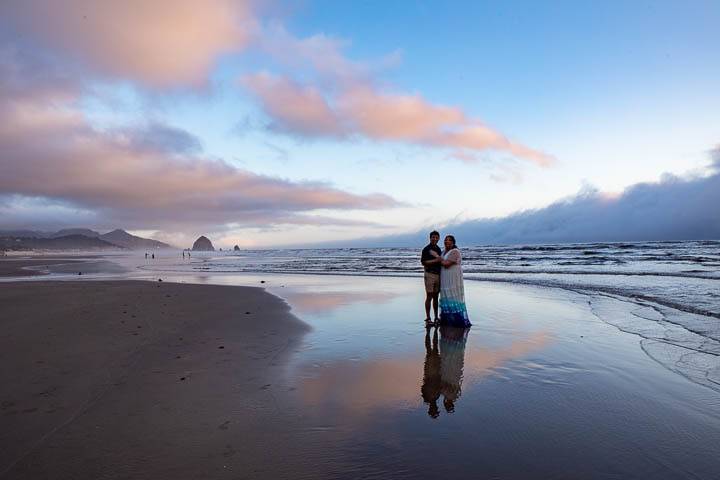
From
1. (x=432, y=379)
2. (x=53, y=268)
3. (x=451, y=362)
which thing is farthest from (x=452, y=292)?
(x=53, y=268)

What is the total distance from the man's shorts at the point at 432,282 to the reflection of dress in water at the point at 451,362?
1.16 meters

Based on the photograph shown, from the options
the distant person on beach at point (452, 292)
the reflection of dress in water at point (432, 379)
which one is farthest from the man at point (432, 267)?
the reflection of dress in water at point (432, 379)

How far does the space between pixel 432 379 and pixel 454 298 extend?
→ 4.24 metres

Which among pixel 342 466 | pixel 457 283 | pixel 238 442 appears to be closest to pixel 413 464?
pixel 342 466

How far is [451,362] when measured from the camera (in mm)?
7316

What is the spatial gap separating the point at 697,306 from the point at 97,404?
1629cm

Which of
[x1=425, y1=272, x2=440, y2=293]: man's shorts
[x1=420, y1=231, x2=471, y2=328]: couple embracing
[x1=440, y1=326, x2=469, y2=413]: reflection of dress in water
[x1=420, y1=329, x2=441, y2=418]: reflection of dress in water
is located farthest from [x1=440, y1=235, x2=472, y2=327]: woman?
[x1=420, y1=329, x2=441, y2=418]: reflection of dress in water

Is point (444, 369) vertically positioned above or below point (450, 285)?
below

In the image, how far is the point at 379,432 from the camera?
14.7 feet

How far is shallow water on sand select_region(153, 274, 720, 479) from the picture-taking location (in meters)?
3.83

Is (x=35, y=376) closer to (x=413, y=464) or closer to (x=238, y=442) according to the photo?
(x=238, y=442)

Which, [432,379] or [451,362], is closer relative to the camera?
[432,379]

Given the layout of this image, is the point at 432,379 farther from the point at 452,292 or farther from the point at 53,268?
the point at 53,268

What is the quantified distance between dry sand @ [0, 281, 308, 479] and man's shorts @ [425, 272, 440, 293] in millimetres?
3520
